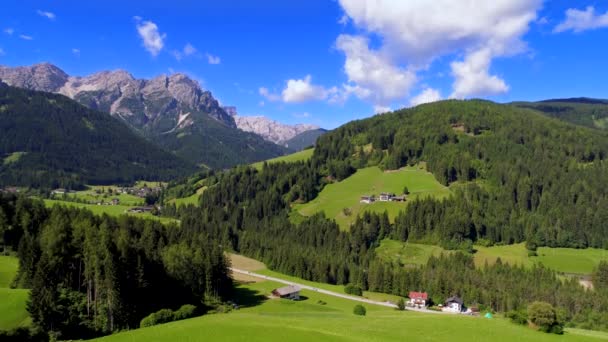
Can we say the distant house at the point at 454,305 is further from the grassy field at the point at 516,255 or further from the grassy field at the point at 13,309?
the grassy field at the point at 13,309

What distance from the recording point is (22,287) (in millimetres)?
66312

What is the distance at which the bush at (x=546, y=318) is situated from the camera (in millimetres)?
57219

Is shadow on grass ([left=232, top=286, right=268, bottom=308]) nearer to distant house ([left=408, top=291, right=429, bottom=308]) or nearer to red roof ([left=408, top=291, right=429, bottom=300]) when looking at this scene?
distant house ([left=408, top=291, right=429, bottom=308])

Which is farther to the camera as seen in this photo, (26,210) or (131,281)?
(26,210)

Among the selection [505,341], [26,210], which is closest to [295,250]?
[26,210]

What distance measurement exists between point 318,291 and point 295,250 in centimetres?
2980

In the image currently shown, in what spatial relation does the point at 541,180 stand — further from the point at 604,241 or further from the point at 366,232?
the point at 366,232

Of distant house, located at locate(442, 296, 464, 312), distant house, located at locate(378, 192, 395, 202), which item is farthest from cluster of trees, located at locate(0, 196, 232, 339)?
distant house, located at locate(378, 192, 395, 202)

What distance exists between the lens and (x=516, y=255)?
142 meters

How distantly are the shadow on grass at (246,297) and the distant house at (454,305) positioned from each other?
4380 cm

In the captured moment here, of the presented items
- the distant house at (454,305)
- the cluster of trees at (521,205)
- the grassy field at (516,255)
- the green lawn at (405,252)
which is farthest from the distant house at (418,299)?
A: the cluster of trees at (521,205)

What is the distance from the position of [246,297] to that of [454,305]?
161 feet

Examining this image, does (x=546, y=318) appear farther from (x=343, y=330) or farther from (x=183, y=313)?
(x=183, y=313)

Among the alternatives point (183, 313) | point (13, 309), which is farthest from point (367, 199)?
point (13, 309)
